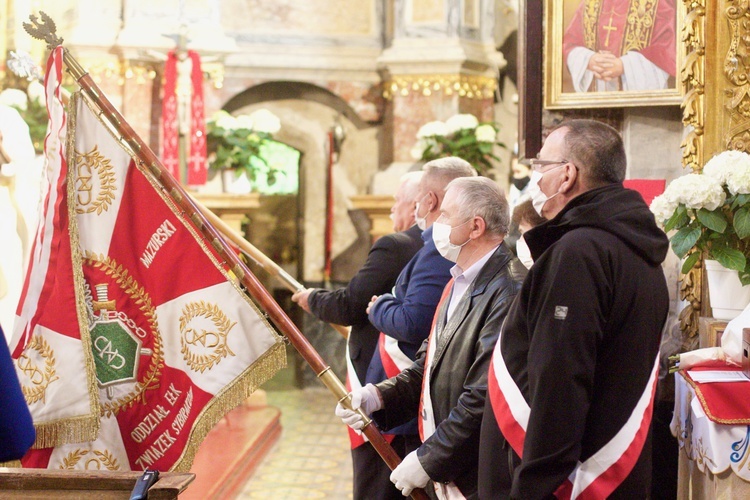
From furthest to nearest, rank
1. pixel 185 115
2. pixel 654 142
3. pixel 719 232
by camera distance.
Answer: pixel 185 115, pixel 654 142, pixel 719 232

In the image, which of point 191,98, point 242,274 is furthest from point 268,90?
point 242,274

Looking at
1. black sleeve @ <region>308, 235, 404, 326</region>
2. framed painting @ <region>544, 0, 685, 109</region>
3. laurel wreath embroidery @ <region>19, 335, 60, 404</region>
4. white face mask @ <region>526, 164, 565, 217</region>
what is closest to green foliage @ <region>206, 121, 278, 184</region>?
framed painting @ <region>544, 0, 685, 109</region>

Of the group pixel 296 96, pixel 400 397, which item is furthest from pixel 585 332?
pixel 296 96

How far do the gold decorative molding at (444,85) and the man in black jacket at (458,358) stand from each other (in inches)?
255

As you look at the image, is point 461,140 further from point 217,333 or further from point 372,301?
point 217,333

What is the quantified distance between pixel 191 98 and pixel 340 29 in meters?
2.12

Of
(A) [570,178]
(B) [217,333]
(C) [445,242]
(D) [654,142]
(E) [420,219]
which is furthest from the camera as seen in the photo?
(D) [654,142]

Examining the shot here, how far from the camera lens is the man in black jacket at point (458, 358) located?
8.71ft

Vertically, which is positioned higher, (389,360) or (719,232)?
(719,232)

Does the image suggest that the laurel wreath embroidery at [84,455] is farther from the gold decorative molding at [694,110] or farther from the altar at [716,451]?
the gold decorative molding at [694,110]

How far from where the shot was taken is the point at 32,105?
27.1 ft

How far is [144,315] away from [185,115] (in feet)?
18.9

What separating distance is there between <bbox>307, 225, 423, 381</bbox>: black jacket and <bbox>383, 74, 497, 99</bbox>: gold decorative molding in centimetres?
566

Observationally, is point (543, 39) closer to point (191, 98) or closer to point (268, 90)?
point (191, 98)
